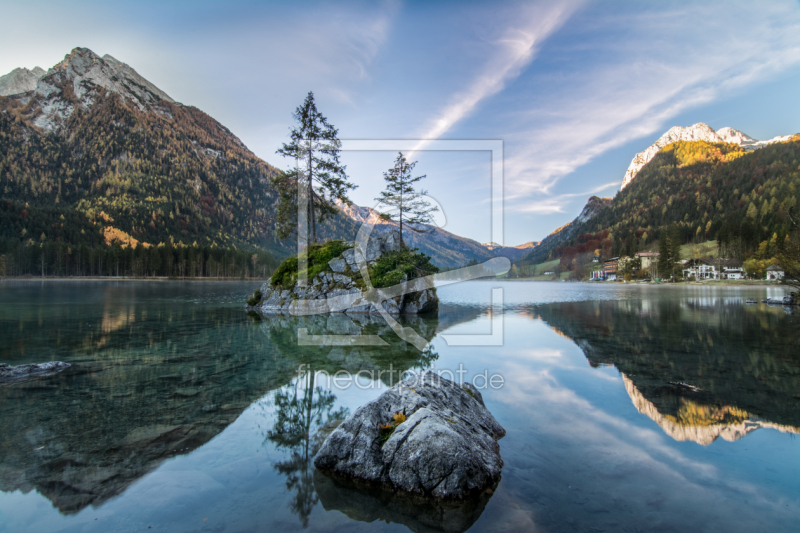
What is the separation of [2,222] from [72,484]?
584 ft

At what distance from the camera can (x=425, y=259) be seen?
108 ft

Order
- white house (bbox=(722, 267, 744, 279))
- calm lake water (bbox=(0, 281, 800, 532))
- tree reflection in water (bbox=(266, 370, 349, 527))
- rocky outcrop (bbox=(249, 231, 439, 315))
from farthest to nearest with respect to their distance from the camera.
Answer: white house (bbox=(722, 267, 744, 279)), rocky outcrop (bbox=(249, 231, 439, 315)), tree reflection in water (bbox=(266, 370, 349, 527)), calm lake water (bbox=(0, 281, 800, 532))

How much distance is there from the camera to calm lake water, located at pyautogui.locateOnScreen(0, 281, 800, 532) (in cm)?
453

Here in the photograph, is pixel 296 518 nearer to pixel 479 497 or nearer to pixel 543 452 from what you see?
pixel 479 497

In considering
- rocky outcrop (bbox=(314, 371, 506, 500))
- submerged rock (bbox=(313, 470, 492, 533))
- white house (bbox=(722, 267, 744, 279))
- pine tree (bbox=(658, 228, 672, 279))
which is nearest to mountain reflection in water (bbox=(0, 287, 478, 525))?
submerged rock (bbox=(313, 470, 492, 533))

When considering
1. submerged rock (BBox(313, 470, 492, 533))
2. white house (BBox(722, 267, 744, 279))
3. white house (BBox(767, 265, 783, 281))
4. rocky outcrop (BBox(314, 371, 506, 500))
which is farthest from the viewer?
white house (BBox(722, 267, 744, 279))

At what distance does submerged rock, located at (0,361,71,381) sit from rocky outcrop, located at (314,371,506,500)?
10315 mm

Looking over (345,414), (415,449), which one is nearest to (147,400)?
(345,414)

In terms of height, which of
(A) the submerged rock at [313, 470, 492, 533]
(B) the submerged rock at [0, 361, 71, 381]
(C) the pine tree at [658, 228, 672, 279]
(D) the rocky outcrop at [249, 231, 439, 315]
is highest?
(C) the pine tree at [658, 228, 672, 279]

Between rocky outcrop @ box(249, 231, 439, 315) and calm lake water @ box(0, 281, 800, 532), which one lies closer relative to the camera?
calm lake water @ box(0, 281, 800, 532)

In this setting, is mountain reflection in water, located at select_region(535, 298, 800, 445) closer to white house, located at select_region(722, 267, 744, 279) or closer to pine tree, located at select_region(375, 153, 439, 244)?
pine tree, located at select_region(375, 153, 439, 244)

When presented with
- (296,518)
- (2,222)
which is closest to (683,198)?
(296,518)

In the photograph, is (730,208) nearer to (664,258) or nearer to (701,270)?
(701,270)

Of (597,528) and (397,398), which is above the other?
(397,398)
